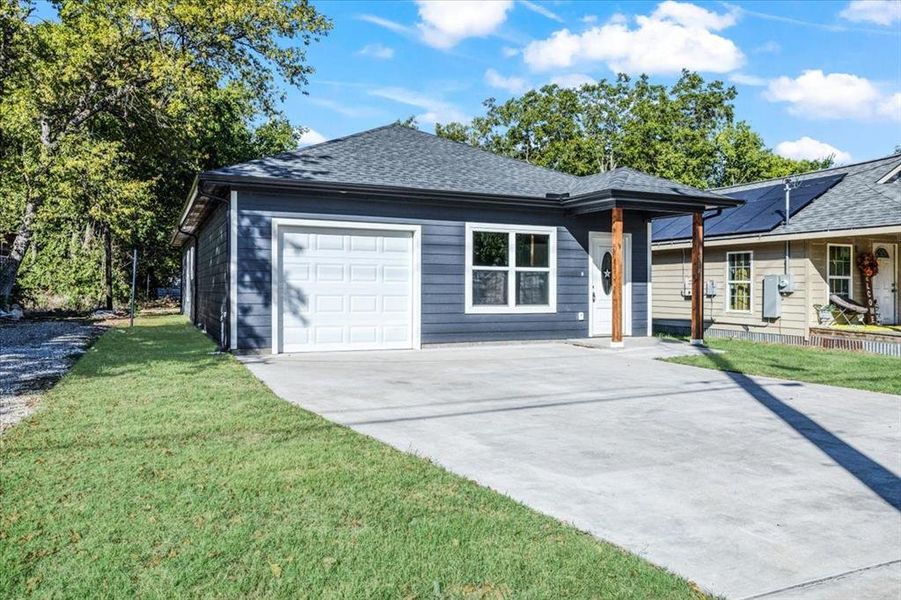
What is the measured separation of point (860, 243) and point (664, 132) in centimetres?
2167

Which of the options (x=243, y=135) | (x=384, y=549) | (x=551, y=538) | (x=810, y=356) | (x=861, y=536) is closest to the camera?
(x=384, y=549)

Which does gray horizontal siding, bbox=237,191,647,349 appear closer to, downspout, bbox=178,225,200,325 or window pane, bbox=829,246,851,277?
window pane, bbox=829,246,851,277

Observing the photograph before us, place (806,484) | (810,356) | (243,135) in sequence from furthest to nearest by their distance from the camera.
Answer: (243,135) → (810,356) → (806,484)

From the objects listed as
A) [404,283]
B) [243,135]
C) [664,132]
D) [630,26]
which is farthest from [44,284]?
[664,132]

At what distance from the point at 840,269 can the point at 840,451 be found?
36.5 feet

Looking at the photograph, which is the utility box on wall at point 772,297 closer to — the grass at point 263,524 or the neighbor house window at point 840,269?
the neighbor house window at point 840,269

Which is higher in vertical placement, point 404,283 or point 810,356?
point 404,283

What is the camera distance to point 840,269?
47.0 feet

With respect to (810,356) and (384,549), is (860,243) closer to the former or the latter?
(810,356)

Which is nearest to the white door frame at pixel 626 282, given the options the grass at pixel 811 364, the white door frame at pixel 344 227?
the grass at pixel 811 364

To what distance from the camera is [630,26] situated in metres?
29.5

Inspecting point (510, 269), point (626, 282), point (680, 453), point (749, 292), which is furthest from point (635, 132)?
point (680, 453)

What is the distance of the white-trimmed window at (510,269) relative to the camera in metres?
12.2

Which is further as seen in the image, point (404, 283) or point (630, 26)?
point (630, 26)
